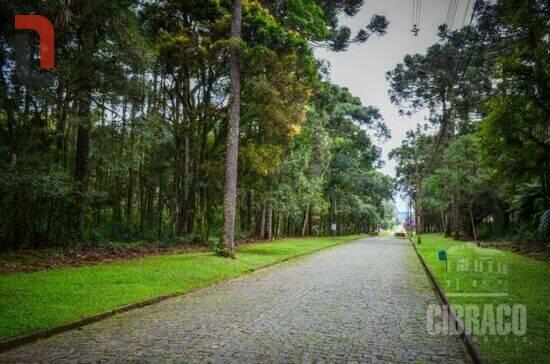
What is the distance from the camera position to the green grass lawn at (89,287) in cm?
682

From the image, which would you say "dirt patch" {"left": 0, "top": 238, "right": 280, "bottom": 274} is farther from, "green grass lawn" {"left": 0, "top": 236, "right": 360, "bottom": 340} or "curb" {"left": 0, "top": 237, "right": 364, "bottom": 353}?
"curb" {"left": 0, "top": 237, "right": 364, "bottom": 353}

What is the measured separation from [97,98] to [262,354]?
42.9ft

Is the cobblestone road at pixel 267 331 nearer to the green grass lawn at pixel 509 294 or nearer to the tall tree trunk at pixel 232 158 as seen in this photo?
the green grass lawn at pixel 509 294

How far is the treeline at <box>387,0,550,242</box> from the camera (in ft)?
47.9

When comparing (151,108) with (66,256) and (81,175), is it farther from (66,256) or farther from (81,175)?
(66,256)

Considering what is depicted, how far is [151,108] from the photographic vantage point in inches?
744

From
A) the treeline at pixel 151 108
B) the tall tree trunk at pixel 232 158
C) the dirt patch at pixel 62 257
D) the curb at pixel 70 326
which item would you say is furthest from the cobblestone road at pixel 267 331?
the treeline at pixel 151 108

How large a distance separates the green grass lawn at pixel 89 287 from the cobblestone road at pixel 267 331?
21.4 inches

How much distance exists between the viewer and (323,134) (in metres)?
34.4

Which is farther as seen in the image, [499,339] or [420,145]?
[420,145]

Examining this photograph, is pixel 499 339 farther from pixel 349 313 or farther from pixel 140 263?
pixel 140 263

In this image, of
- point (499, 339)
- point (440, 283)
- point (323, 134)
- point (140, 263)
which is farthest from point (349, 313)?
point (323, 134)

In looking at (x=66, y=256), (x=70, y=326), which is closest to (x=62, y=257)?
(x=66, y=256)

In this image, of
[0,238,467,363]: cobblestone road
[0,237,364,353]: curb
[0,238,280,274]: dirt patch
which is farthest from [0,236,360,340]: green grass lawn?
[0,238,280,274]: dirt patch
